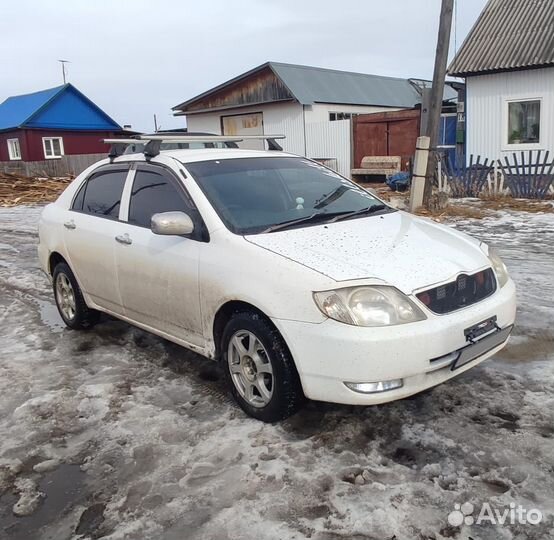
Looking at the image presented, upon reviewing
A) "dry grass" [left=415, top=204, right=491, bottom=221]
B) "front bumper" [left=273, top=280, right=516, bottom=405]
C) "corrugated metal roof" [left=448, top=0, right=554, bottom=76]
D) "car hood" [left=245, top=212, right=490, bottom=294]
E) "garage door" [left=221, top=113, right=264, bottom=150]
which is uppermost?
"corrugated metal roof" [left=448, top=0, right=554, bottom=76]

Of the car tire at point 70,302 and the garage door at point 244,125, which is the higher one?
the garage door at point 244,125

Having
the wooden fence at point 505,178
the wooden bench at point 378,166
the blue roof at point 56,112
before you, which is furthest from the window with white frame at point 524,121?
the blue roof at point 56,112

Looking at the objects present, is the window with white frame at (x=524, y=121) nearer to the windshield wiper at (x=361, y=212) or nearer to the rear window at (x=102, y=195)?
the windshield wiper at (x=361, y=212)

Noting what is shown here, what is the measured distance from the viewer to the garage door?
81.6ft

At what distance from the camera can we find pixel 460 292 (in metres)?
3.21

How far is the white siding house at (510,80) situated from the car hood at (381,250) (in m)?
12.2

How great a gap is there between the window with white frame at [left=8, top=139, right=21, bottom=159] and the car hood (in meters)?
33.3

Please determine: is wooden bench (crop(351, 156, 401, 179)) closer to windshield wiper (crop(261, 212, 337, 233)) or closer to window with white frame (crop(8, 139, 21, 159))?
windshield wiper (crop(261, 212, 337, 233))

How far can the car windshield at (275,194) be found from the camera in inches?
147

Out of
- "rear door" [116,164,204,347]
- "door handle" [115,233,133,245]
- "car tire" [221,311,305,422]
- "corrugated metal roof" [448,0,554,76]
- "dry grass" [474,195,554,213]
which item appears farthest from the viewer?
"corrugated metal roof" [448,0,554,76]

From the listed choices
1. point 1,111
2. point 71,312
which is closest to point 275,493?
point 71,312

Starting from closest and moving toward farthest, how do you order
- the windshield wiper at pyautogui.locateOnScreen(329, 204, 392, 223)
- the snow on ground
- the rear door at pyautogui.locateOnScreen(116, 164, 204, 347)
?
1. the snow on ground
2. the rear door at pyautogui.locateOnScreen(116, 164, 204, 347)
3. the windshield wiper at pyautogui.locateOnScreen(329, 204, 392, 223)

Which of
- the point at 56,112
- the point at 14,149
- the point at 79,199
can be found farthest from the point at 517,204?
the point at 14,149

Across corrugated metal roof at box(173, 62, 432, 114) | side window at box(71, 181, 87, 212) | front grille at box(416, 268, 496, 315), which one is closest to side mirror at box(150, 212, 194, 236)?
front grille at box(416, 268, 496, 315)
